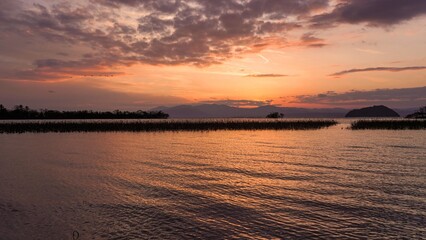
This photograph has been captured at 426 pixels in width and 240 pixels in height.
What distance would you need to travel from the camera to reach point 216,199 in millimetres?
13984

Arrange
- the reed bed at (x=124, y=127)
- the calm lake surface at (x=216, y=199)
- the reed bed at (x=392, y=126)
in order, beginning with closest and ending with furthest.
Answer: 1. the calm lake surface at (x=216, y=199)
2. the reed bed at (x=124, y=127)
3. the reed bed at (x=392, y=126)

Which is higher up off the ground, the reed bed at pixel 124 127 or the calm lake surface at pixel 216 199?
the reed bed at pixel 124 127

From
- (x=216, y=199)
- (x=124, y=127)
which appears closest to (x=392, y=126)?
(x=124, y=127)

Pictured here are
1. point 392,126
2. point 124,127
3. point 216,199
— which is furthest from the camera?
point 392,126

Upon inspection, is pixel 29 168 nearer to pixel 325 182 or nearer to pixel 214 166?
pixel 214 166

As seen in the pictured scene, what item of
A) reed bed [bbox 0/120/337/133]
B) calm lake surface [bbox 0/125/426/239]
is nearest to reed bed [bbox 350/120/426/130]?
reed bed [bbox 0/120/337/133]

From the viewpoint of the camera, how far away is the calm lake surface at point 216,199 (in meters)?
10.2

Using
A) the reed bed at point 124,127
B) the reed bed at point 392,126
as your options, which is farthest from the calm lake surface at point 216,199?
the reed bed at point 392,126

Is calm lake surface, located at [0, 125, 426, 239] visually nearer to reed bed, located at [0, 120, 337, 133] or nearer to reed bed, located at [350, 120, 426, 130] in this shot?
reed bed, located at [0, 120, 337, 133]

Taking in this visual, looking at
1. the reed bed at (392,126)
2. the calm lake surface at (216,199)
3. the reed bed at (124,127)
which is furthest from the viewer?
the reed bed at (392,126)

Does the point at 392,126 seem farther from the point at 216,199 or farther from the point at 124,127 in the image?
the point at 216,199

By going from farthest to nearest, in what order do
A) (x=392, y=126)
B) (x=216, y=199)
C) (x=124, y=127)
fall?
(x=392, y=126)
(x=124, y=127)
(x=216, y=199)

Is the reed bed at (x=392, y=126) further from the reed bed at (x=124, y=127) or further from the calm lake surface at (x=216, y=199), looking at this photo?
the calm lake surface at (x=216, y=199)

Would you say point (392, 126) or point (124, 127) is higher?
point (392, 126)
